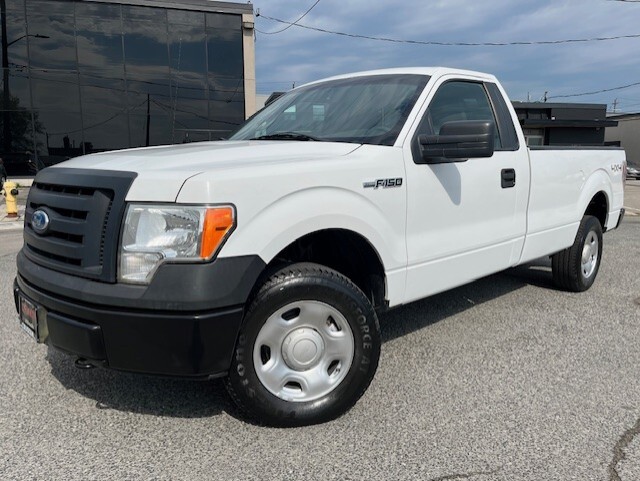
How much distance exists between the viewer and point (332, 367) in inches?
112

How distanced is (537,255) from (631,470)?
2.30m

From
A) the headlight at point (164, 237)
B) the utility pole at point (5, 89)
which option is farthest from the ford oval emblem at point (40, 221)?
the utility pole at point (5, 89)

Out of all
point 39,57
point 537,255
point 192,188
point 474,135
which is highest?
point 39,57

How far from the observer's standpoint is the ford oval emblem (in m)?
2.62

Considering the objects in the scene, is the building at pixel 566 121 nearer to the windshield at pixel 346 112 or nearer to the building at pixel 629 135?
the building at pixel 629 135

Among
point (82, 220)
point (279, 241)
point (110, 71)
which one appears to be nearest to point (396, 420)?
point (279, 241)

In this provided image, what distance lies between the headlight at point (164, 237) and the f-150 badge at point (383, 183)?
909mm

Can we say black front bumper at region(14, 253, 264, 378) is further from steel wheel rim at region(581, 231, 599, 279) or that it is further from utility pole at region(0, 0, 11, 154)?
utility pole at region(0, 0, 11, 154)

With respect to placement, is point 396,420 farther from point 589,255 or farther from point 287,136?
point 589,255

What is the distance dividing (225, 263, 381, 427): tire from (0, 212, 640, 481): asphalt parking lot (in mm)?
135

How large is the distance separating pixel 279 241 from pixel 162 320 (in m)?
0.63

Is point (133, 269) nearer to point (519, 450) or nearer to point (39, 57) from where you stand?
point (519, 450)

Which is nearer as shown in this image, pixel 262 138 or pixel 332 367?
pixel 332 367

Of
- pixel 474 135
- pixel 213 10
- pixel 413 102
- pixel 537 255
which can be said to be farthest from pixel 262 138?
pixel 213 10
